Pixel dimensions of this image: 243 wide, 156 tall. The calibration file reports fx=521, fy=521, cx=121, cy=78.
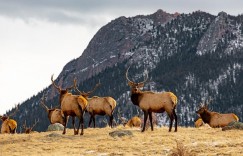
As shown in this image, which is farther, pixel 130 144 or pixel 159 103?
pixel 159 103

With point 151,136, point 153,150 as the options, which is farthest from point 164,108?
point 153,150

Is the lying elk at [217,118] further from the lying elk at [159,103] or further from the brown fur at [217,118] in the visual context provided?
the lying elk at [159,103]

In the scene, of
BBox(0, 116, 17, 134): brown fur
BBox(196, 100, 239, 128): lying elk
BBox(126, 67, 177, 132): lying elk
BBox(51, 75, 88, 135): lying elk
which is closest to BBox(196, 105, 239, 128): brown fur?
BBox(196, 100, 239, 128): lying elk

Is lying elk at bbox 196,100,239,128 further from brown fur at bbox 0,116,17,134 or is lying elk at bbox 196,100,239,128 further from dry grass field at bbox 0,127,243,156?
brown fur at bbox 0,116,17,134

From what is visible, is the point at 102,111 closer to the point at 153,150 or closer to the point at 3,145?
the point at 3,145

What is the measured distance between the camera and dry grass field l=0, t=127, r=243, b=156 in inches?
A: 834

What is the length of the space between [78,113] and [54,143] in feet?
10.4

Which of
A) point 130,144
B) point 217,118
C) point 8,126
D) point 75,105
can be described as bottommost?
point 130,144

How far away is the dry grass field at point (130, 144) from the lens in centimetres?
2119

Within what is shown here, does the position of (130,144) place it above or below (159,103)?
below

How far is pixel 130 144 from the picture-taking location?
2341cm

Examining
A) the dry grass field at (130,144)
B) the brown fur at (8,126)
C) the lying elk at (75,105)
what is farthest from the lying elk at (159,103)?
the brown fur at (8,126)

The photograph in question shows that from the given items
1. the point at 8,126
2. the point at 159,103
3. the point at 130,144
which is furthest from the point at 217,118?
the point at 8,126

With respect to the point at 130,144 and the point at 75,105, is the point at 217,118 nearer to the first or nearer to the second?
the point at 75,105
